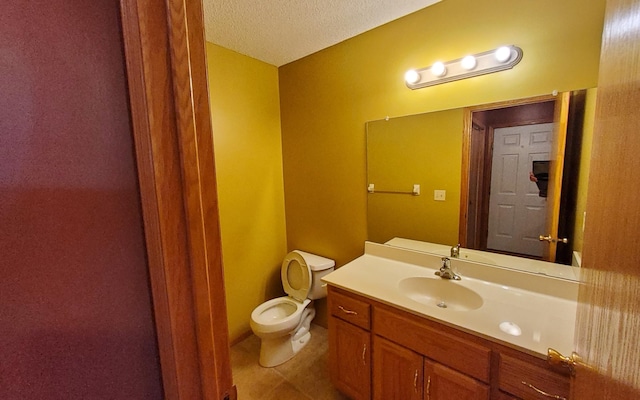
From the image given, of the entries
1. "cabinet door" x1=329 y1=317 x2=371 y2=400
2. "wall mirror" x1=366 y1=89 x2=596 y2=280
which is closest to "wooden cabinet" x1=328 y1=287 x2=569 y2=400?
"cabinet door" x1=329 y1=317 x2=371 y2=400

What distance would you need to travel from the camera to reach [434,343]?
1209 mm

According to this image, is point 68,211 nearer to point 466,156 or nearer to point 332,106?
point 466,156

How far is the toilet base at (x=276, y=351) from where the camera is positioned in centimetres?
205

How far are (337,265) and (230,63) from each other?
1.87 m

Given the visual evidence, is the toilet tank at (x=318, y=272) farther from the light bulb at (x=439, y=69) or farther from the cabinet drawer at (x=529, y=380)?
the light bulb at (x=439, y=69)

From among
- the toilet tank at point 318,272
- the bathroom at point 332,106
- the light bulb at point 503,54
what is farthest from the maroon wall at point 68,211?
the toilet tank at point 318,272

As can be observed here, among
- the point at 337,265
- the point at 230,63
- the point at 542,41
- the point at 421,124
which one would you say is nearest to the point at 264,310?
the point at 337,265

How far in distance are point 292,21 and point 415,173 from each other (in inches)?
50.9

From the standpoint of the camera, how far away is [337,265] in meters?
2.30

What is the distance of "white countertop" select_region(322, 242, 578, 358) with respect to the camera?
3.45ft

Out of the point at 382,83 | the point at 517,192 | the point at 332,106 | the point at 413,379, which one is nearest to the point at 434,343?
the point at 413,379

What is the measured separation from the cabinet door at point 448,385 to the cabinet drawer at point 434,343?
3 cm

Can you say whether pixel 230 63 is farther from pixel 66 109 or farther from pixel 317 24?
pixel 66 109

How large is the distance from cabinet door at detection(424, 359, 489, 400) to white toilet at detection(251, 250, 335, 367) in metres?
1.06
